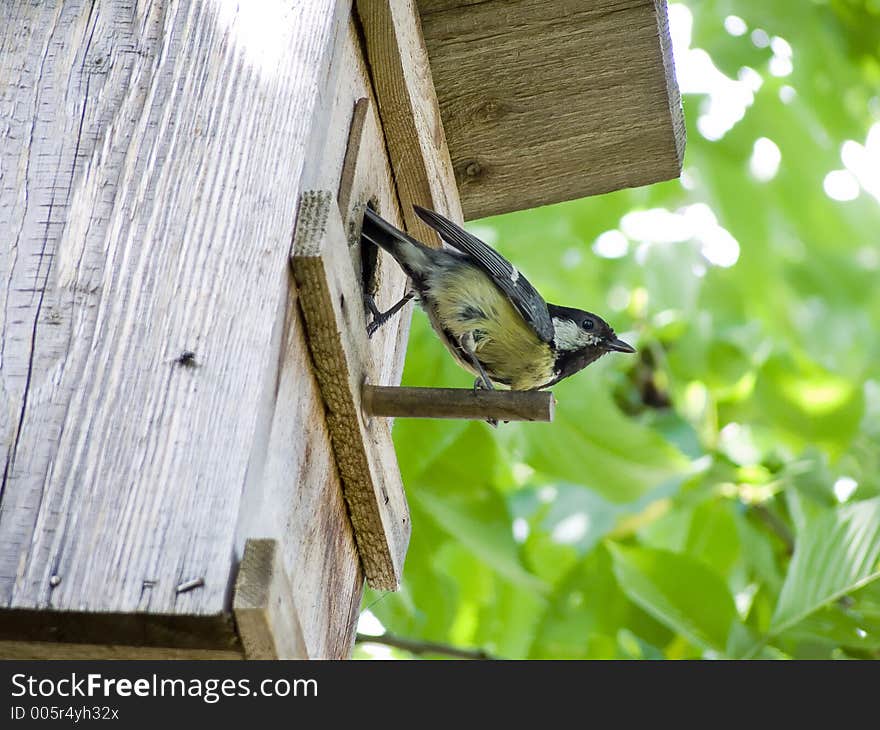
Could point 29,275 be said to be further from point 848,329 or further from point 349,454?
point 848,329

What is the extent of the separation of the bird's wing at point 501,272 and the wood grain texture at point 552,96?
35cm

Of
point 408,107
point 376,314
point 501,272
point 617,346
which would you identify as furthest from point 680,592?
point 408,107

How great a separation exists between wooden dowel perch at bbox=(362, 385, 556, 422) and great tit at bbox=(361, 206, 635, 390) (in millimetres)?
511

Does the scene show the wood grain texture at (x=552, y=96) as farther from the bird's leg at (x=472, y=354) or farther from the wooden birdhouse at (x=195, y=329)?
the bird's leg at (x=472, y=354)

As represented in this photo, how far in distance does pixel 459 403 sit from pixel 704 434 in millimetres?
2179

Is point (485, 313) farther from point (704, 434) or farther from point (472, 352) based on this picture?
point (704, 434)

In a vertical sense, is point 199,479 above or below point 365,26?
below

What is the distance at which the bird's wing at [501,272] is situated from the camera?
2567 mm

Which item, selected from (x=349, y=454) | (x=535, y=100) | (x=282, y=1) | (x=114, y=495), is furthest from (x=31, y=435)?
(x=535, y=100)

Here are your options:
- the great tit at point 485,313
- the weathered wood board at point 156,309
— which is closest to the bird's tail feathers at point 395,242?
the great tit at point 485,313

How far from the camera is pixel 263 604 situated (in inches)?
59.9
